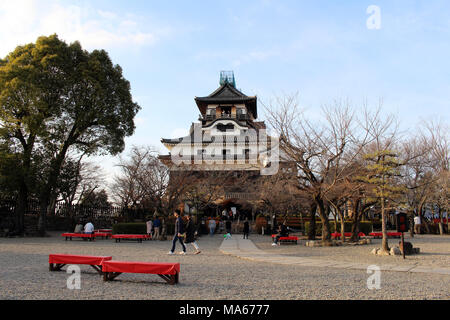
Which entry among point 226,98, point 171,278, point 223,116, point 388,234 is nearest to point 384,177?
point 171,278

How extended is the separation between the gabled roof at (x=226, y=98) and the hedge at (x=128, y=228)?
27.8 m

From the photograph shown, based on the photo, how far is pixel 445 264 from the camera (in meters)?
11.0

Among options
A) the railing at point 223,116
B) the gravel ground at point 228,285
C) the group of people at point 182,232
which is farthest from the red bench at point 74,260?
the railing at point 223,116

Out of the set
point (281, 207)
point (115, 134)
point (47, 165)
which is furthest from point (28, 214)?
point (281, 207)

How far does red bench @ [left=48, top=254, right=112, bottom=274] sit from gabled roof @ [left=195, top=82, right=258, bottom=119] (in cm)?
4030

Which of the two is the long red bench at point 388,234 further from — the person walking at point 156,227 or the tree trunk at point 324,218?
the person walking at point 156,227

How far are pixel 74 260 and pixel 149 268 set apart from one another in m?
2.38

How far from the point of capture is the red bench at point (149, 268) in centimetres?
714

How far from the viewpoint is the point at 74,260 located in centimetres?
834

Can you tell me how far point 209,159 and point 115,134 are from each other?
16.7 meters

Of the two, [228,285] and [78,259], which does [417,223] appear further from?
[78,259]

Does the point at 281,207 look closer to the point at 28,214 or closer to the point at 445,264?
the point at 445,264

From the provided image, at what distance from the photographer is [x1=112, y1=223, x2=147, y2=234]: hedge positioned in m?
23.4

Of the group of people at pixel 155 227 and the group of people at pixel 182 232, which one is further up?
the group of people at pixel 182 232
